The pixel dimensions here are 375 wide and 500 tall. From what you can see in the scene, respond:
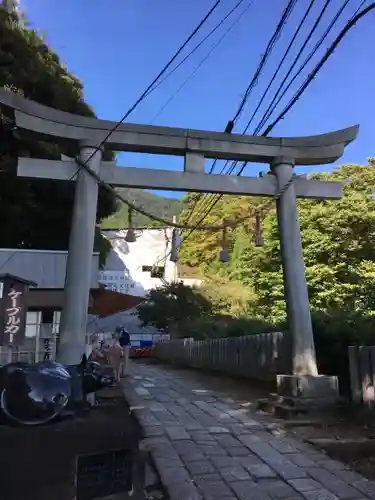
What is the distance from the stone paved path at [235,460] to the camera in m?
3.94

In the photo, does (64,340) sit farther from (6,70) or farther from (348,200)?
(348,200)

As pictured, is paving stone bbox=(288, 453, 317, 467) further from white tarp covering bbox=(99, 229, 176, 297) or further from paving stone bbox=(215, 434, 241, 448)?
white tarp covering bbox=(99, 229, 176, 297)

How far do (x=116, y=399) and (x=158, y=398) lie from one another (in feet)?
2.89

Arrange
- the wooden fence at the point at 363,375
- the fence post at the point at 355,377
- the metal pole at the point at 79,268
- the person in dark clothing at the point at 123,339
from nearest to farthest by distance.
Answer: the wooden fence at the point at 363,375, the fence post at the point at 355,377, the metal pole at the point at 79,268, the person in dark clothing at the point at 123,339

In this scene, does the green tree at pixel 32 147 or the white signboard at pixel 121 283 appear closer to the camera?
the green tree at pixel 32 147

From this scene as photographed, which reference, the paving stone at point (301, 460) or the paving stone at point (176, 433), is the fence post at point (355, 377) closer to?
the paving stone at point (301, 460)

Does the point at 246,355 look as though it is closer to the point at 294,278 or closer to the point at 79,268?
the point at 294,278

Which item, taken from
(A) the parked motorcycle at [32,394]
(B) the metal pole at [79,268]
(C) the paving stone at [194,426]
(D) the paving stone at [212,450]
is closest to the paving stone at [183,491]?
(D) the paving stone at [212,450]

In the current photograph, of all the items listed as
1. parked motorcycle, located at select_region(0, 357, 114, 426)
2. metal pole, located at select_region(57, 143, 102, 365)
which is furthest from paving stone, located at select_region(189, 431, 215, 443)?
metal pole, located at select_region(57, 143, 102, 365)

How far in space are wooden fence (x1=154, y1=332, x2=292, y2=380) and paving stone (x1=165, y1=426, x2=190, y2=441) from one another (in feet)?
9.49

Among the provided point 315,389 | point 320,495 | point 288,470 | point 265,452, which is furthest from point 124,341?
point 320,495

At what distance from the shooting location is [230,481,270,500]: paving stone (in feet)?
12.5

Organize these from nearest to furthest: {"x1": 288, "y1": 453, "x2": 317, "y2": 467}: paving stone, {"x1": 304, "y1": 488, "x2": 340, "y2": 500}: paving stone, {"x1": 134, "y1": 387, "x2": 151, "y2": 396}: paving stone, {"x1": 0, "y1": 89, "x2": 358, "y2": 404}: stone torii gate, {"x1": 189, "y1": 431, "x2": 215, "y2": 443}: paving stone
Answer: {"x1": 304, "y1": 488, "x2": 340, "y2": 500}: paving stone < {"x1": 288, "y1": 453, "x2": 317, "y2": 467}: paving stone < {"x1": 189, "y1": 431, "x2": 215, "y2": 443}: paving stone < {"x1": 0, "y1": 89, "x2": 358, "y2": 404}: stone torii gate < {"x1": 134, "y1": 387, "x2": 151, "y2": 396}: paving stone

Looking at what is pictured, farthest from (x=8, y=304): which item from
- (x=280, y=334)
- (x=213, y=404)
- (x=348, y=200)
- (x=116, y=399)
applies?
(x=348, y=200)
